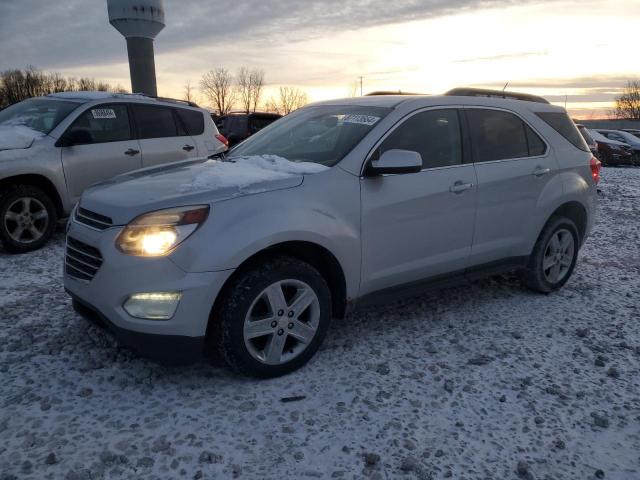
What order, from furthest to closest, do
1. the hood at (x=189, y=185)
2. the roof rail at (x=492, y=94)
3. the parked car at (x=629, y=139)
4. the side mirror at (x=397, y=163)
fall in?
1. the parked car at (x=629, y=139)
2. the roof rail at (x=492, y=94)
3. the side mirror at (x=397, y=163)
4. the hood at (x=189, y=185)

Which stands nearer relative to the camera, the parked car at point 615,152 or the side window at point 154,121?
the side window at point 154,121

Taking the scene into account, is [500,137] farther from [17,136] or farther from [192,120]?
[17,136]

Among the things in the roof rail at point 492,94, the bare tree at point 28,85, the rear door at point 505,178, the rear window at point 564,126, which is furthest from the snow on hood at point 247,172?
the bare tree at point 28,85

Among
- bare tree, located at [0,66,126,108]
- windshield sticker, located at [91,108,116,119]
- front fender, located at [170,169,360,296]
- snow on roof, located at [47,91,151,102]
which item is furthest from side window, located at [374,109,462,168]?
bare tree, located at [0,66,126,108]

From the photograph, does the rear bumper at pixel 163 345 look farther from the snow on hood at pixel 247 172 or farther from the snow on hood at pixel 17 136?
the snow on hood at pixel 17 136

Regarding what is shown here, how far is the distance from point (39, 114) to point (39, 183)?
3.50 ft

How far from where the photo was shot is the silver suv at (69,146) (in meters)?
5.58

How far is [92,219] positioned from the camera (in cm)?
302

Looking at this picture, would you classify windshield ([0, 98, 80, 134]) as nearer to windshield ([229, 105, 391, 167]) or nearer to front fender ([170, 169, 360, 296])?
windshield ([229, 105, 391, 167])

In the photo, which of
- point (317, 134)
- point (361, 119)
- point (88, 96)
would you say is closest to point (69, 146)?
point (88, 96)

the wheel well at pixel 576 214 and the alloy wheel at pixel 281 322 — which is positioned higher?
the wheel well at pixel 576 214

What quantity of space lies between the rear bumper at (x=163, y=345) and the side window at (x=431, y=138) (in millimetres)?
1723

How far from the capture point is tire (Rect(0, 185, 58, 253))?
5508 mm

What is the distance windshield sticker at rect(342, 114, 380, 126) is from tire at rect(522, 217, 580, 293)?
201cm
